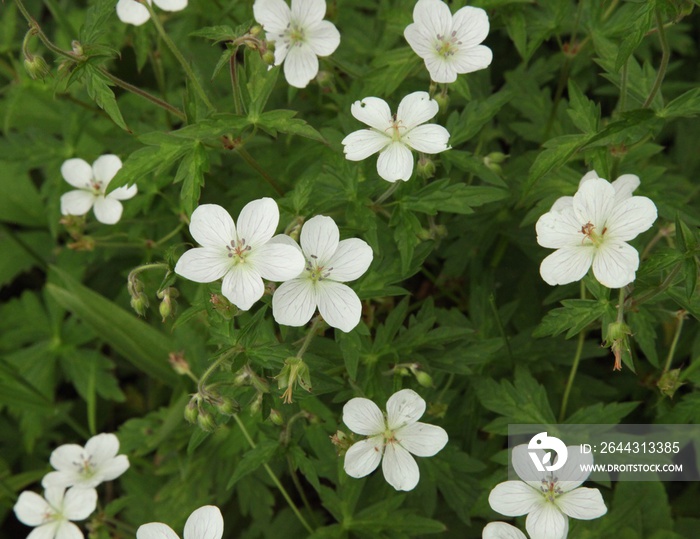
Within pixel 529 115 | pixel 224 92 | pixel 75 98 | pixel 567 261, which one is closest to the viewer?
pixel 567 261

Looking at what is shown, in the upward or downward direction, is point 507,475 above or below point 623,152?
below

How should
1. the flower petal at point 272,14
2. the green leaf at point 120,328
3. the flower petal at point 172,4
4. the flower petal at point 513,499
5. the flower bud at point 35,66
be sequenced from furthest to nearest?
the green leaf at point 120,328 → the flower petal at point 172,4 → the flower petal at point 272,14 → the flower bud at point 35,66 → the flower petal at point 513,499

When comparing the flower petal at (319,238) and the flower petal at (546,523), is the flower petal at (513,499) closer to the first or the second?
the flower petal at (546,523)

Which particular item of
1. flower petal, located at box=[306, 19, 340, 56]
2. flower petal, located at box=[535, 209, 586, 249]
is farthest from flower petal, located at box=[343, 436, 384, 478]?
flower petal, located at box=[306, 19, 340, 56]

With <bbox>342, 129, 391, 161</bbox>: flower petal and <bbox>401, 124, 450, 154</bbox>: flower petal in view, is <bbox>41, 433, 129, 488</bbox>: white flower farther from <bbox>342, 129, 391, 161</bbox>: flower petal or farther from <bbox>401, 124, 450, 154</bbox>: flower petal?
<bbox>401, 124, 450, 154</bbox>: flower petal

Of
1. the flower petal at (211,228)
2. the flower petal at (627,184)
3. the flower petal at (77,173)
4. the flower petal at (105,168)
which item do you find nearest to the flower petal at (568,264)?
the flower petal at (627,184)

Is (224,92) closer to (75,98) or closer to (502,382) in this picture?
(75,98)

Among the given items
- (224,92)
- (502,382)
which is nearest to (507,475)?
(502,382)
